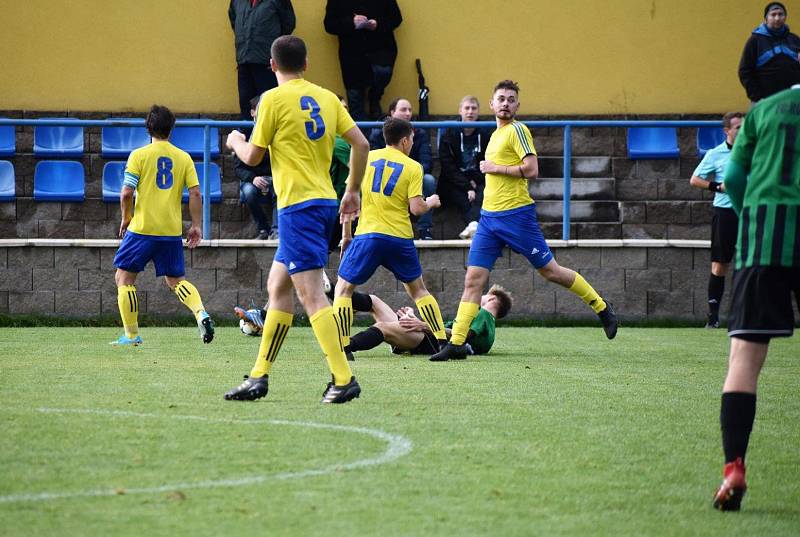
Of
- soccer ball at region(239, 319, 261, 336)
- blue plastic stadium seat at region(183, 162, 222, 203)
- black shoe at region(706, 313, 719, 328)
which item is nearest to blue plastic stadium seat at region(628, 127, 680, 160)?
black shoe at region(706, 313, 719, 328)

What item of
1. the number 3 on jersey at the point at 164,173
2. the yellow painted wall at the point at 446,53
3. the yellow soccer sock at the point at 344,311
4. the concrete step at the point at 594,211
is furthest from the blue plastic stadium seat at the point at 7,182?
the yellow soccer sock at the point at 344,311

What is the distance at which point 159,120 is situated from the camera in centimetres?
1120

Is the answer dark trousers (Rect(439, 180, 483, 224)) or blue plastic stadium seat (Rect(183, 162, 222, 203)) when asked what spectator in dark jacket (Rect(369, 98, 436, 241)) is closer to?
dark trousers (Rect(439, 180, 483, 224))

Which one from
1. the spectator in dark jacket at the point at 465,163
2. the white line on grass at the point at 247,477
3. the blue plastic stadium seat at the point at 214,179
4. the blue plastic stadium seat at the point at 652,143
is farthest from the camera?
the blue plastic stadium seat at the point at 652,143

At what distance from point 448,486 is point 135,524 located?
1280 millimetres

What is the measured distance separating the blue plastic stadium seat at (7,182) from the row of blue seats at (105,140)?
9.2 inches

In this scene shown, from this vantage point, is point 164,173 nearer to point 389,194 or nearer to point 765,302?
point 389,194

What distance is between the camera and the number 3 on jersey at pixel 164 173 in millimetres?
11344

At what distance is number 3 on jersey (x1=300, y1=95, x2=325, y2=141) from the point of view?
720cm

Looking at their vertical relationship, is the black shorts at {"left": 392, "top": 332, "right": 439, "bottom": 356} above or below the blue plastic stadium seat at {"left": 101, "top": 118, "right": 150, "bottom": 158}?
below

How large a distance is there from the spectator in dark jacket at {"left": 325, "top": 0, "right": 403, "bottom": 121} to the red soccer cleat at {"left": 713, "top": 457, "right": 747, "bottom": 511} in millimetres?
11484

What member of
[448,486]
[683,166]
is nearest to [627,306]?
[683,166]

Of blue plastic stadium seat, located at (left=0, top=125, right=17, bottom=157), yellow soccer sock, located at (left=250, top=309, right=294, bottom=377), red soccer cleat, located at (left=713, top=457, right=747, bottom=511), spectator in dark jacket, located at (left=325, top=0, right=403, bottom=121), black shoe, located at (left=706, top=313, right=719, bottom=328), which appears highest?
spectator in dark jacket, located at (left=325, top=0, right=403, bottom=121)

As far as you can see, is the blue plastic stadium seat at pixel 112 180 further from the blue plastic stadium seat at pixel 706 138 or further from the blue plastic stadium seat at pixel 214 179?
the blue plastic stadium seat at pixel 706 138
